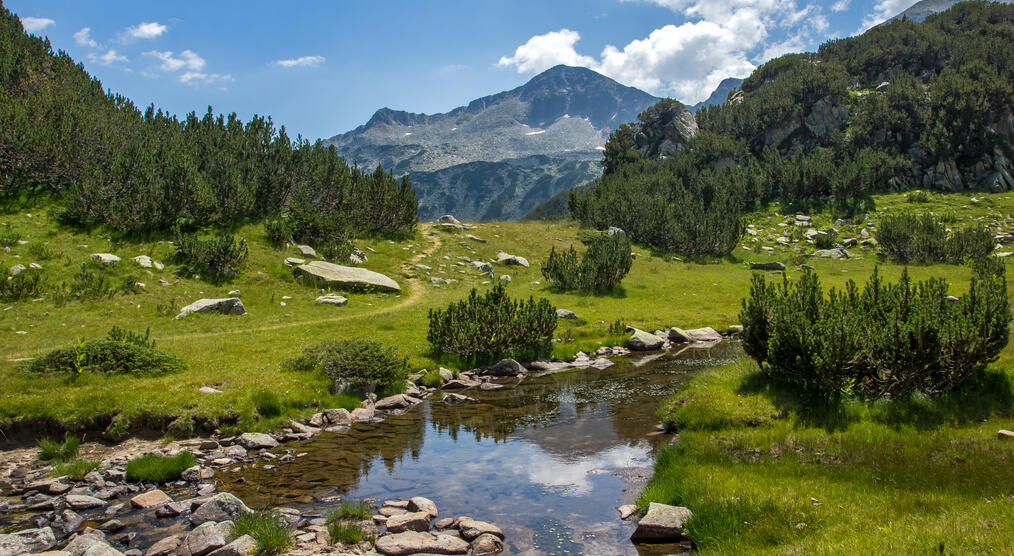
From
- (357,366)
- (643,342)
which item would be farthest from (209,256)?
(643,342)

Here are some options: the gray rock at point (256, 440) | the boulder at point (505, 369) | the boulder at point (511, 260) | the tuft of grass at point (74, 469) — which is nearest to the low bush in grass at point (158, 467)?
the tuft of grass at point (74, 469)

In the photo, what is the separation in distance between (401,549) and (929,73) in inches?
4995

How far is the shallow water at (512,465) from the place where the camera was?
967cm

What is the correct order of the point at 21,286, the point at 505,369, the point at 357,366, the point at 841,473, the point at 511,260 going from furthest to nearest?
1. the point at 511,260
2. the point at 21,286
3. the point at 505,369
4. the point at 357,366
5. the point at 841,473

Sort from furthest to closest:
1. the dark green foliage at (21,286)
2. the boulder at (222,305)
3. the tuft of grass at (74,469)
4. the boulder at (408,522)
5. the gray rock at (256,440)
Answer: the boulder at (222,305) → the dark green foliage at (21,286) → the gray rock at (256,440) → the tuft of grass at (74,469) → the boulder at (408,522)

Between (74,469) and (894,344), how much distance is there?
62.0 ft

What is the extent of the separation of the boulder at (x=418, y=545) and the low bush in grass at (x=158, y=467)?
637 cm

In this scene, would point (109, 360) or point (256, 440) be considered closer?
point (256, 440)

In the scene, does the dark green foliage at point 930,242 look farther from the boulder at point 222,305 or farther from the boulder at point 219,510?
the boulder at point 219,510

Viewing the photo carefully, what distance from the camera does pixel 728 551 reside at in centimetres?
764

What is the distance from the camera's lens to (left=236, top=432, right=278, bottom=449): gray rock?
1416cm

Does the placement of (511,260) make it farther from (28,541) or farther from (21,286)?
(28,541)

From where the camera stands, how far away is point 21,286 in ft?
87.7

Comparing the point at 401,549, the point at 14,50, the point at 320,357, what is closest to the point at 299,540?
the point at 401,549
